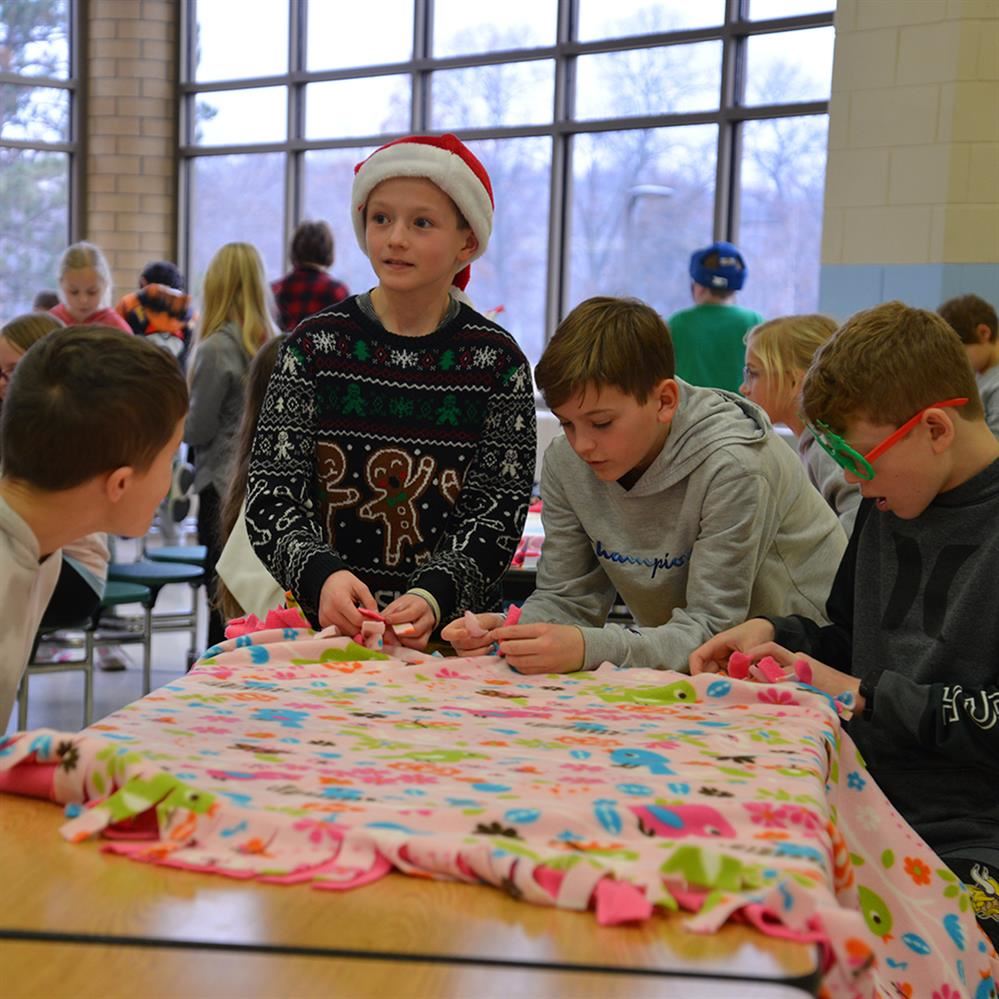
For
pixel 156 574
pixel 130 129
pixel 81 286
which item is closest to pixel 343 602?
pixel 156 574

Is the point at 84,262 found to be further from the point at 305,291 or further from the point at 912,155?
the point at 912,155

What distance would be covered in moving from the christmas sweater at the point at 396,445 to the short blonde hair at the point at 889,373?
1.68 feet

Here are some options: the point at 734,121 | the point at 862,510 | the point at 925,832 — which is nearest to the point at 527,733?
the point at 925,832

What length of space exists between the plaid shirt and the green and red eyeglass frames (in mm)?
4830

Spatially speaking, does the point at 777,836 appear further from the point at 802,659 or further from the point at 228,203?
the point at 228,203

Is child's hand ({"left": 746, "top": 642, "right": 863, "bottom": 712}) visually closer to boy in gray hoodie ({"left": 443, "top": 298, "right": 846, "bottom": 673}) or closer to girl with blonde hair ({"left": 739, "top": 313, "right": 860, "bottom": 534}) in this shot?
boy in gray hoodie ({"left": 443, "top": 298, "right": 846, "bottom": 673})

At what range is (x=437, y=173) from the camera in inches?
86.1

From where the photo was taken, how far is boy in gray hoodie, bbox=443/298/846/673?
2014mm

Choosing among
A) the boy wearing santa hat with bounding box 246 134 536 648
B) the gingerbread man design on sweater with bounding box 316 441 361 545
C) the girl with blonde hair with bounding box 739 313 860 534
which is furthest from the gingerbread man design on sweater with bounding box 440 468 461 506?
the girl with blonde hair with bounding box 739 313 860 534

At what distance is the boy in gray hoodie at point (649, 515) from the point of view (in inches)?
79.3

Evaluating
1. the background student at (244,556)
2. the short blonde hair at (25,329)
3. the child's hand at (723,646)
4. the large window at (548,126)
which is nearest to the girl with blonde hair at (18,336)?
the short blonde hair at (25,329)

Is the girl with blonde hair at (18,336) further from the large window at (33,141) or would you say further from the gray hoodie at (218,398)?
the large window at (33,141)

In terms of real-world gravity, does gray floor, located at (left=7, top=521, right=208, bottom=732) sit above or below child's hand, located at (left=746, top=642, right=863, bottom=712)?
below

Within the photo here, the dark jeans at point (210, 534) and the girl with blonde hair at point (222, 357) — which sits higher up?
the girl with blonde hair at point (222, 357)
